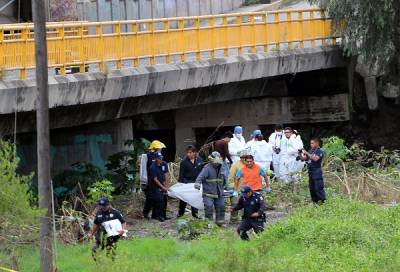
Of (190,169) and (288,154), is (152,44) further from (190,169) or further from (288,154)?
(190,169)

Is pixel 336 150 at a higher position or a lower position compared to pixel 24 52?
lower

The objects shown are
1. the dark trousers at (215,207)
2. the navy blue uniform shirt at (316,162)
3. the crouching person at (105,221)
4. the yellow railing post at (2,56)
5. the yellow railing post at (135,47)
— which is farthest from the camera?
the yellow railing post at (135,47)

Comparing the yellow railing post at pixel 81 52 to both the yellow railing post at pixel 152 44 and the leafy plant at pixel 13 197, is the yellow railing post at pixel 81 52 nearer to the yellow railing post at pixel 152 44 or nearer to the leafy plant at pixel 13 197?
the yellow railing post at pixel 152 44

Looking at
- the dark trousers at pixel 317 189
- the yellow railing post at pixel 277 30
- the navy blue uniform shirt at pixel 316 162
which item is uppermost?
the yellow railing post at pixel 277 30

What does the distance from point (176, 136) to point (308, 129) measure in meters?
4.38

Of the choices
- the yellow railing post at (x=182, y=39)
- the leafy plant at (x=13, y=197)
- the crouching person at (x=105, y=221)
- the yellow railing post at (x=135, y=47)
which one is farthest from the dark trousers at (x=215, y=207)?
the yellow railing post at (x=182, y=39)

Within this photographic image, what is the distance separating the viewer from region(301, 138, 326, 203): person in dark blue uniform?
1742cm

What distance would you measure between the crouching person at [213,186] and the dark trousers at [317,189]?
5.71 feet

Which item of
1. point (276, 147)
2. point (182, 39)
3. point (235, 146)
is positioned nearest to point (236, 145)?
point (235, 146)

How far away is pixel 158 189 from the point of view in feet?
59.8

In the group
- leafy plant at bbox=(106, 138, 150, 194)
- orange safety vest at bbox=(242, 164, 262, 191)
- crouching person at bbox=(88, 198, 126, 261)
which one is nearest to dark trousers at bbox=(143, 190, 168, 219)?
leafy plant at bbox=(106, 138, 150, 194)

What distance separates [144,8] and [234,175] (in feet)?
66.3

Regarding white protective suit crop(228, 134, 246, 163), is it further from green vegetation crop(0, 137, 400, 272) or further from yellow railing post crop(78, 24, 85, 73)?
yellow railing post crop(78, 24, 85, 73)

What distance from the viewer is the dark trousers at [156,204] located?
18.3 m
